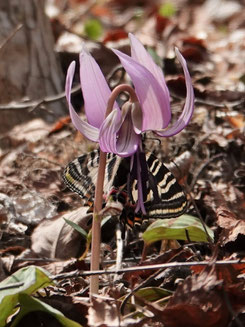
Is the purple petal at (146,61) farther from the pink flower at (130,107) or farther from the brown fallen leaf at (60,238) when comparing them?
the brown fallen leaf at (60,238)

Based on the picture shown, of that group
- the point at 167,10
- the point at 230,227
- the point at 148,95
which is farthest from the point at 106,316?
the point at 167,10

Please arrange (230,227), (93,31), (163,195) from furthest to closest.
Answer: (93,31)
(230,227)
(163,195)

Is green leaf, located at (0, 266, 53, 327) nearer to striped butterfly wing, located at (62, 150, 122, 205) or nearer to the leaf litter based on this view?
the leaf litter

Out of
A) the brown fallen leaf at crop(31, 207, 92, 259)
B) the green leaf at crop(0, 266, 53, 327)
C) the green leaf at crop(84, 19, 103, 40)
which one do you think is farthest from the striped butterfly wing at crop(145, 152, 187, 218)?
the green leaf at crop(84, 19, 103, 40)

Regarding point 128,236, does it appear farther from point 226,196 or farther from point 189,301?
point 189,301

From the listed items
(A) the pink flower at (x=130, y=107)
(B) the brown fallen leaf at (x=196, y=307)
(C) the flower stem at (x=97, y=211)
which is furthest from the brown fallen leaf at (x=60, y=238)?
(B) the brown fallen leaf at (x=196, y=307)

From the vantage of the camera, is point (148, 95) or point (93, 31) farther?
point (93, 31)

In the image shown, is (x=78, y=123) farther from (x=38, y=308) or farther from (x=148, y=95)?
(x=38, y=308)
